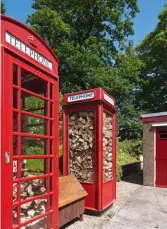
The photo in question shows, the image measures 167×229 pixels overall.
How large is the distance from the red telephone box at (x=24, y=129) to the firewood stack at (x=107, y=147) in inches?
111

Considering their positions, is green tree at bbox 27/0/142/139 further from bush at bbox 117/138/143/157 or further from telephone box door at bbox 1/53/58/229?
telephone box door at bbox 1/53/58/229

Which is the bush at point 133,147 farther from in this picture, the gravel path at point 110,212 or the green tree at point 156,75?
the gravel path at point 110,212

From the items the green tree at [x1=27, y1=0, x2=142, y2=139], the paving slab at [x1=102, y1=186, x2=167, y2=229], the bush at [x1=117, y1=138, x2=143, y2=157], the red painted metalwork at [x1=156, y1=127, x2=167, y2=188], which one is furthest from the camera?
the green tree at [x1=27, y1=0, x2=142, y2=139]

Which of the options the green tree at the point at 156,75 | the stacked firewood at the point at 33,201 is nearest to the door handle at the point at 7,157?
the stacked firewood at the point at 33,201

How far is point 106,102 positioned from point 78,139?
1.09 m

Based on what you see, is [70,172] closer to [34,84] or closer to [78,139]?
[78,139]

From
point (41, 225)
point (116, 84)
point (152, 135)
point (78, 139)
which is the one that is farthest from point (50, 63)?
point (116, 84)

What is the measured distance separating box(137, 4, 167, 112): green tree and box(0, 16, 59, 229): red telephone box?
22.6 metres

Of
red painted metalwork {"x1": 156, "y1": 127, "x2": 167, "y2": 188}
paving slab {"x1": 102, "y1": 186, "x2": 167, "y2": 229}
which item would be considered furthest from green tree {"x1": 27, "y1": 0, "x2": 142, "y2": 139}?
paving slab {"x1": 102, "y1": 186, "x2": 167, "y2": 229}

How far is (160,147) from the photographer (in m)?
11.7

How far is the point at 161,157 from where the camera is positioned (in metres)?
11.6

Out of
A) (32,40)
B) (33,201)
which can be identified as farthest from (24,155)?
(32,40)

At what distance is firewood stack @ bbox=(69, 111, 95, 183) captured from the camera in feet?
22.4

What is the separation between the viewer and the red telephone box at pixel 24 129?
10.5 ft
